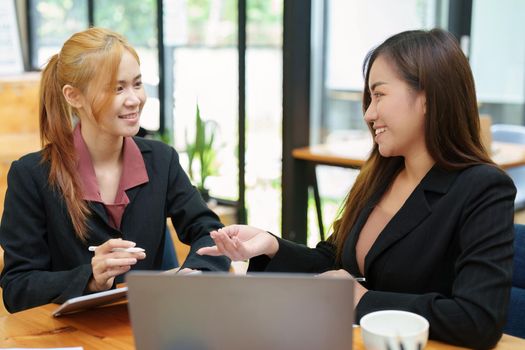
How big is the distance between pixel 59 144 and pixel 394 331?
1.09 meters

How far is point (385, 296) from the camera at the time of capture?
158 centimetres

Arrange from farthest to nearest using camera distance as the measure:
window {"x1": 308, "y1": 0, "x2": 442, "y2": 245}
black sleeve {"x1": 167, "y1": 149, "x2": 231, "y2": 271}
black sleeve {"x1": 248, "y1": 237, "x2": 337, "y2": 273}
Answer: window {"x1": 308, "y1": 0, "x2": 442, "y2": 245} < black sleeve {"x1": 167, "y1": 149, "x2": 231, "y2": 271} < black sleeve {"x1": 248, "y1": 237, "x2": 337, "y2": 273}

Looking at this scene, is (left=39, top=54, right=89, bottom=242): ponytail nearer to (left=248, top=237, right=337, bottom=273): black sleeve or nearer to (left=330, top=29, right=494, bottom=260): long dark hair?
(left=248, top=237, right=337, bottom=273): black sleeve

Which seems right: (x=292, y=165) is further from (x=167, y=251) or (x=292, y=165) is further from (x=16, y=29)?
(x=16, y=29)

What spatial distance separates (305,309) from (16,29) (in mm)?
5552

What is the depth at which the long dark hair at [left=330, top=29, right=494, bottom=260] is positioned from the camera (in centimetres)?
165

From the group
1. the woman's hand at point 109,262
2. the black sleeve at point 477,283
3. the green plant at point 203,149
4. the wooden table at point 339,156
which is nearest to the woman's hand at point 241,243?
the woman's hand at point 109,262

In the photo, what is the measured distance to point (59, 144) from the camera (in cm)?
201

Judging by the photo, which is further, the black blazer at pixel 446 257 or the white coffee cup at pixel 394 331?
the black blazer at pixel 446 257

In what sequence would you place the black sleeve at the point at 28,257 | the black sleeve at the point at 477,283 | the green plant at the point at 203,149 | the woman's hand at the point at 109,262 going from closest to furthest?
1. the black sleeve at the point at 477,283
2. the woman's hand at the point at 109,262
3. the black sleeve at the point at 28,257
4. the green plant at the point at 203,149

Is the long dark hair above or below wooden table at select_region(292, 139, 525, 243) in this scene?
above

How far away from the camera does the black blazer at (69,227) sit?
5.92ft

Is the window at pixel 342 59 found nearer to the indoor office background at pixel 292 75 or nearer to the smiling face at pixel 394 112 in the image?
the indoor office background at pixel 292 75

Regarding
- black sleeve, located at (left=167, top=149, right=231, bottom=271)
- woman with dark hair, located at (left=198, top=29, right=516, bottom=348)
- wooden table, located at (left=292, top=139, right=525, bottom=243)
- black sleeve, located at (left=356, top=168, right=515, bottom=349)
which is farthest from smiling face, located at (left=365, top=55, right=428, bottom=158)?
wooden table, located at (left=292, top=139, right=525, bottom=243)
